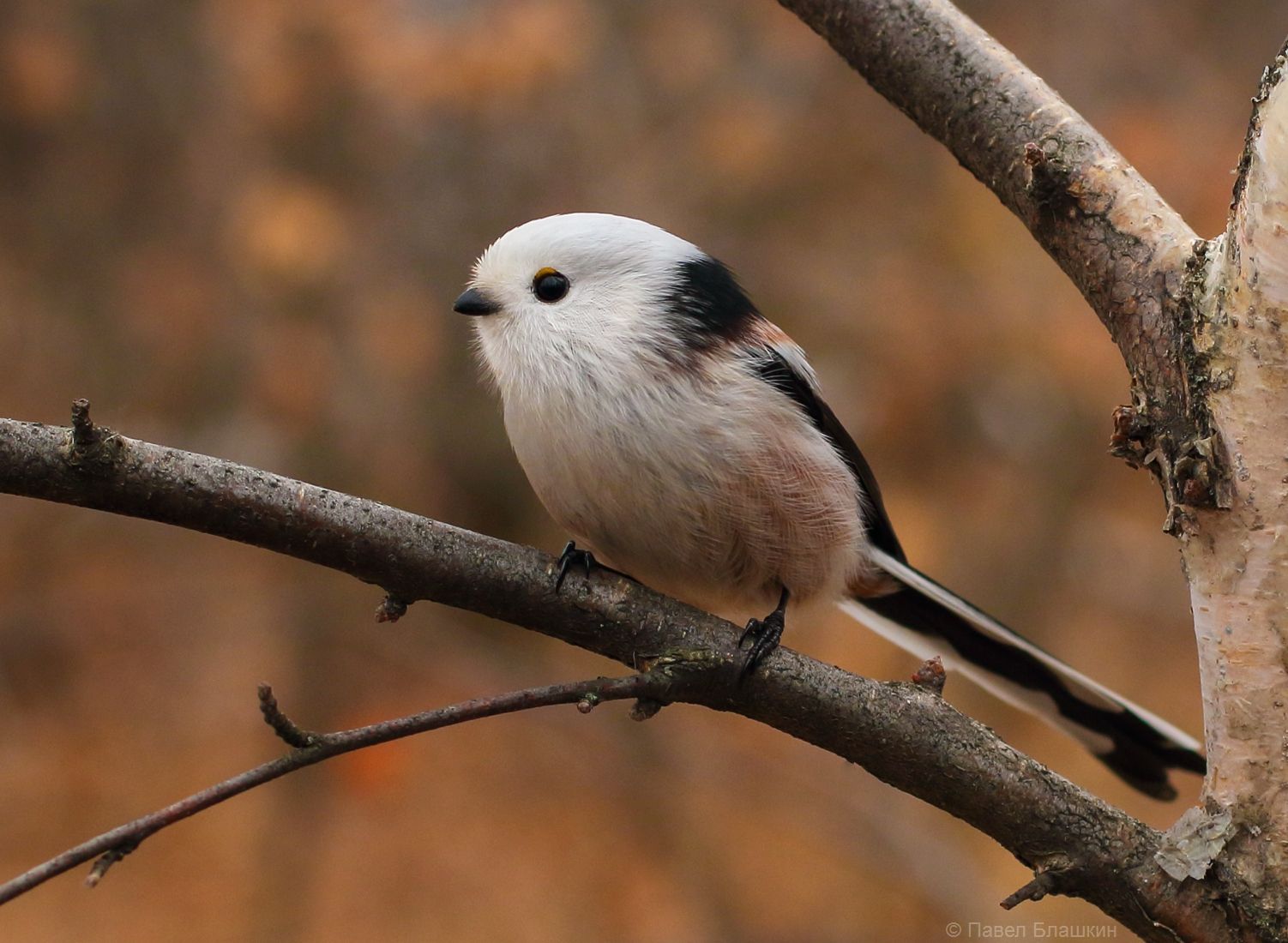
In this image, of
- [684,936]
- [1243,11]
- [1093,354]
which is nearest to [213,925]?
[684,936]

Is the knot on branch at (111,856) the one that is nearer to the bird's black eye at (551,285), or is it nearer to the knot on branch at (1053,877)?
the knot on branch at (1053,877)

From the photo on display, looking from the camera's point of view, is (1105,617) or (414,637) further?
(1105,617)

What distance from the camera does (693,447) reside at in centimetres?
220

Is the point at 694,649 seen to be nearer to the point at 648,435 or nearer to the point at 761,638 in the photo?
the point at 761,638

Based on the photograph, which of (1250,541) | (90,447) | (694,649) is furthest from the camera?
(694,649)

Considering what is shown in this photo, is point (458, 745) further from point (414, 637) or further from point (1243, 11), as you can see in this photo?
point (1243, 11)

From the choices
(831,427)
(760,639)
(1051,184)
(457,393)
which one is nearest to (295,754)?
(760,639)

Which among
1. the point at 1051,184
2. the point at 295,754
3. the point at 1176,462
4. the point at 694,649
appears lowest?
the point at 295,754

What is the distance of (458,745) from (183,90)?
3.28m

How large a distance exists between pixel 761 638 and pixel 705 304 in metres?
0.83

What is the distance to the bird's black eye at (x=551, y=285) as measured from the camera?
2.39 metres

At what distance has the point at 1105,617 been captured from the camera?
21.4ft

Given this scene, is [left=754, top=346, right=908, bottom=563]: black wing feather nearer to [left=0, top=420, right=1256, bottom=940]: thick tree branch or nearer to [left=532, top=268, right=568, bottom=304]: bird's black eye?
[left=532, top=268, right=568, bottom=304]: bird's black eye

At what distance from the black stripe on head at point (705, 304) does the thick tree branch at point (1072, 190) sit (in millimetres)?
512
